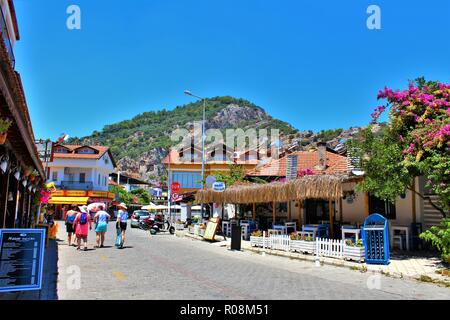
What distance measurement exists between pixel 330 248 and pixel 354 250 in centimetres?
114

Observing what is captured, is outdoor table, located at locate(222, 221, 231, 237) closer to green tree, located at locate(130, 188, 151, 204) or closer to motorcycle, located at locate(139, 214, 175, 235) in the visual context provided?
motorcycle, located at locate(139, 214, 175, 235)

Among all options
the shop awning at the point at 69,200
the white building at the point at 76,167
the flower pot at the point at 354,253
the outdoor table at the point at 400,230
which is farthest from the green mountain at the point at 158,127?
the flower pot at the point at 354,253

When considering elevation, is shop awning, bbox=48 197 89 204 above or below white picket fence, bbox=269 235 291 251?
above

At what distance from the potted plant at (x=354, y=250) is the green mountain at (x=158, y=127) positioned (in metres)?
103

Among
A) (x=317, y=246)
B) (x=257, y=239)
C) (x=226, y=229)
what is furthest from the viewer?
(x=226, y=229)

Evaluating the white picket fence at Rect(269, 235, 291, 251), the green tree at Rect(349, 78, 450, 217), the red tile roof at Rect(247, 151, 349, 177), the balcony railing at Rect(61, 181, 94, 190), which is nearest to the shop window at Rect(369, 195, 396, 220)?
the green tree at Rect(349, 78, 450, 217)

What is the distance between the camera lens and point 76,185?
5331cm

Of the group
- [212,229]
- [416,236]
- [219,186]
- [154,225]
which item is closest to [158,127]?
[154,225]

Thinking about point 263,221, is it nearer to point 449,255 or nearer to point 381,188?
point 381,188

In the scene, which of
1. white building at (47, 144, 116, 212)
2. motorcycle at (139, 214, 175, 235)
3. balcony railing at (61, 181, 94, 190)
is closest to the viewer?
motorcycle at (139, 214, 175, 235)

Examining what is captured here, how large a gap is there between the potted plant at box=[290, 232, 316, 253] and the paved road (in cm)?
111

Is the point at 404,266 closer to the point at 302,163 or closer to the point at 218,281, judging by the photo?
the point at 218,281

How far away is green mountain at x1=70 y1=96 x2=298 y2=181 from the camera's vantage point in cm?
13012
